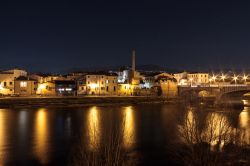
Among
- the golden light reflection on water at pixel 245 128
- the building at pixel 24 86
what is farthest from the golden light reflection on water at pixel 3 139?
the building at pixel 24 86

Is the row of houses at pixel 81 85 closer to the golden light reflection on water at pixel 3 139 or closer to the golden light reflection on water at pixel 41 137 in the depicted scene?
the golden light reflection on water at pixel 41 137

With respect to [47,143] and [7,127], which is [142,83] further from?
[47,143]

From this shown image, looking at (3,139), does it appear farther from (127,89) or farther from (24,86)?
(127,89)

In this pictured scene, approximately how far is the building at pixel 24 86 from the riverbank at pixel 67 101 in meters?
12.1

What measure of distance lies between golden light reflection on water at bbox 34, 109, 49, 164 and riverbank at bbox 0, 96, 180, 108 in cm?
A: 667

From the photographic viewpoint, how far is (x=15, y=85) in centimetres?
5900

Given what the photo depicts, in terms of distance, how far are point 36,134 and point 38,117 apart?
983 cm

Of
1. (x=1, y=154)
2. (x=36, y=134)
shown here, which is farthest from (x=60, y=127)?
(x=1, y=154)

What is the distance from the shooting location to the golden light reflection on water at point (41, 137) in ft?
60.7

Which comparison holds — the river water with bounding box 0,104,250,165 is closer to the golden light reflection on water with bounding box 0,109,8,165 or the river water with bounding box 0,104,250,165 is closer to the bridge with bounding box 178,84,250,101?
the golden light reflection on water with bounding box 0,109,8,165

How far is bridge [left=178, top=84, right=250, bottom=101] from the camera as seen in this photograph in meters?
47.8

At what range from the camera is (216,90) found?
51.5 metres

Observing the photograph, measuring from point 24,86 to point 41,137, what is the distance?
37.4 metres

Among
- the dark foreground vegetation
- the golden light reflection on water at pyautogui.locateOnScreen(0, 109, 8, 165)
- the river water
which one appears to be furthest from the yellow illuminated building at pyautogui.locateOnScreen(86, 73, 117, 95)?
the dark foreground vegetation
